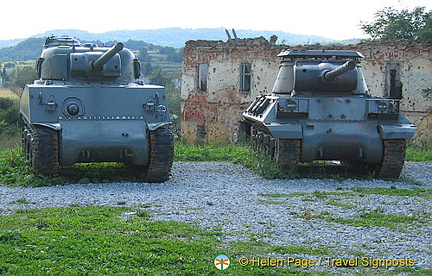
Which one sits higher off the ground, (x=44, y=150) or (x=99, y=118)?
(x=99, y=118)

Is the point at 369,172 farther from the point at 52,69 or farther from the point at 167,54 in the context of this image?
the point at 167,54

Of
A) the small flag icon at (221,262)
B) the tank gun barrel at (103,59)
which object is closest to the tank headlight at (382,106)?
the tank gun barrel at (103,59)

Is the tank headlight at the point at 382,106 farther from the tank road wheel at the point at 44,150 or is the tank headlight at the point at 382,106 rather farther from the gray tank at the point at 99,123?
the tank road wheel at the point at 44,150

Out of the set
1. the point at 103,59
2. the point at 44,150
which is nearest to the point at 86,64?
the point at 103,59

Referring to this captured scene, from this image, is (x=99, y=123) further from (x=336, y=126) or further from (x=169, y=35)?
(x=169, y=35)

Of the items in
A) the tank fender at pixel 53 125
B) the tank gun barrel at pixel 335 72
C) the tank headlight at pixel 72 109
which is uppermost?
the tank gun barrel at pixel 335 72

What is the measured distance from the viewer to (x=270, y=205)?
8.85 metres

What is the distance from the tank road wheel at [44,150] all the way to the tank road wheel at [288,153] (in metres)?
3.56

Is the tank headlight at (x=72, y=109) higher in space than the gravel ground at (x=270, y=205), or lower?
higher

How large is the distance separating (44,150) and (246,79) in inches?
620

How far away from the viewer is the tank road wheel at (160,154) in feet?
35.7

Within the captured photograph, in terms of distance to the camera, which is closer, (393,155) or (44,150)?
(44,150)

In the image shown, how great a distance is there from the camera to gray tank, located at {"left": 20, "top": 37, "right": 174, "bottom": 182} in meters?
10.6

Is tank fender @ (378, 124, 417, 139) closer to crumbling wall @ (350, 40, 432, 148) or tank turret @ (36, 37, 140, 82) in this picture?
tank turret @ (36, 37, 140, 82)
